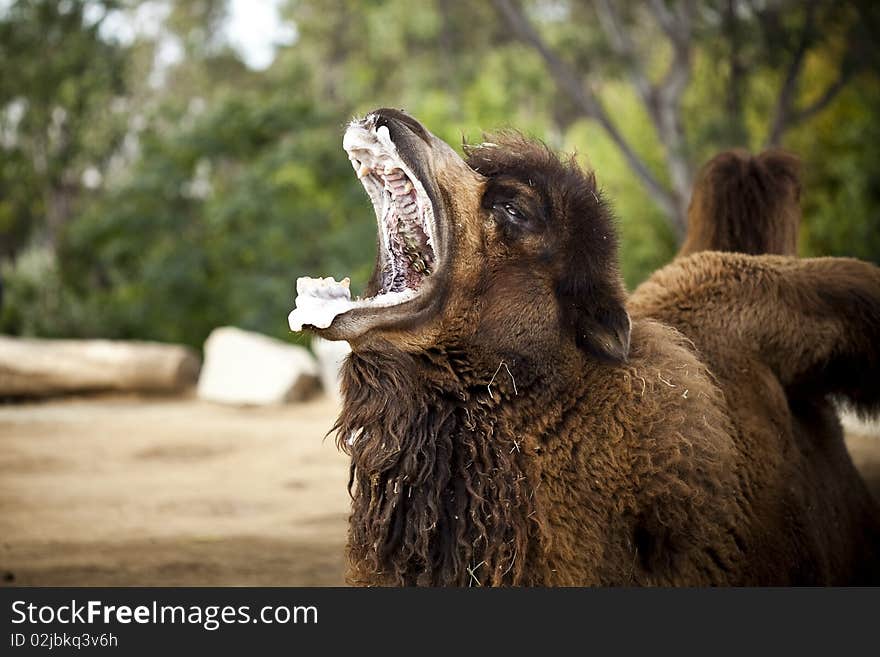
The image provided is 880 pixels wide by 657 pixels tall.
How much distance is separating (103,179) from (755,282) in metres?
19.5

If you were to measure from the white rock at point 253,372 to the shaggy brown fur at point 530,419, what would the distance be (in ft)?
34.9

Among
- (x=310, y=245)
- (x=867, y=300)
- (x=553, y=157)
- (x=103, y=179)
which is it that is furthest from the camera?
(x=103, y=179)

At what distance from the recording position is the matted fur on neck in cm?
288

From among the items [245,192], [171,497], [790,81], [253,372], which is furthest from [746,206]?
[245,192]

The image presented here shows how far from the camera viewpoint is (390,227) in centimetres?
311

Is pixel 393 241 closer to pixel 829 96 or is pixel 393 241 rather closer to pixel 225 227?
pixel 829 96

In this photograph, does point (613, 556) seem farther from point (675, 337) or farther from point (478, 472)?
point (675, 337)

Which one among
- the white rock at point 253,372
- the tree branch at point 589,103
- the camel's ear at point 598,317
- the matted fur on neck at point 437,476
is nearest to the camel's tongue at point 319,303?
the matted fur on neck at point 437,476

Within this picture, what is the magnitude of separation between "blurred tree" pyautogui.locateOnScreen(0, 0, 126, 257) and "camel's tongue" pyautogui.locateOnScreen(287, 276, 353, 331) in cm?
1811

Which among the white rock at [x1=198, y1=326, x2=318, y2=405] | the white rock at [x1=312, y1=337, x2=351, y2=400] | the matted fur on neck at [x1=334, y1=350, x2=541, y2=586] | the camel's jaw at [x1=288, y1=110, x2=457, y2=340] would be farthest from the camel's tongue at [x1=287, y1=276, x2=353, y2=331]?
the white rock at [x1=198, y1=326, x2=318, y2=405]

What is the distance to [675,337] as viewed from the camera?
11.1ft

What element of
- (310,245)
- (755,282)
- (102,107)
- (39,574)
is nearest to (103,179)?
(102,107)

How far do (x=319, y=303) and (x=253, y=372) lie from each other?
37.2 ft

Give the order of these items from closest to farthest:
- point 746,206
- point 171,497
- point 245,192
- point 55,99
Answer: point 746,206 < point 171,497 < point 245,192 < point 55,99
